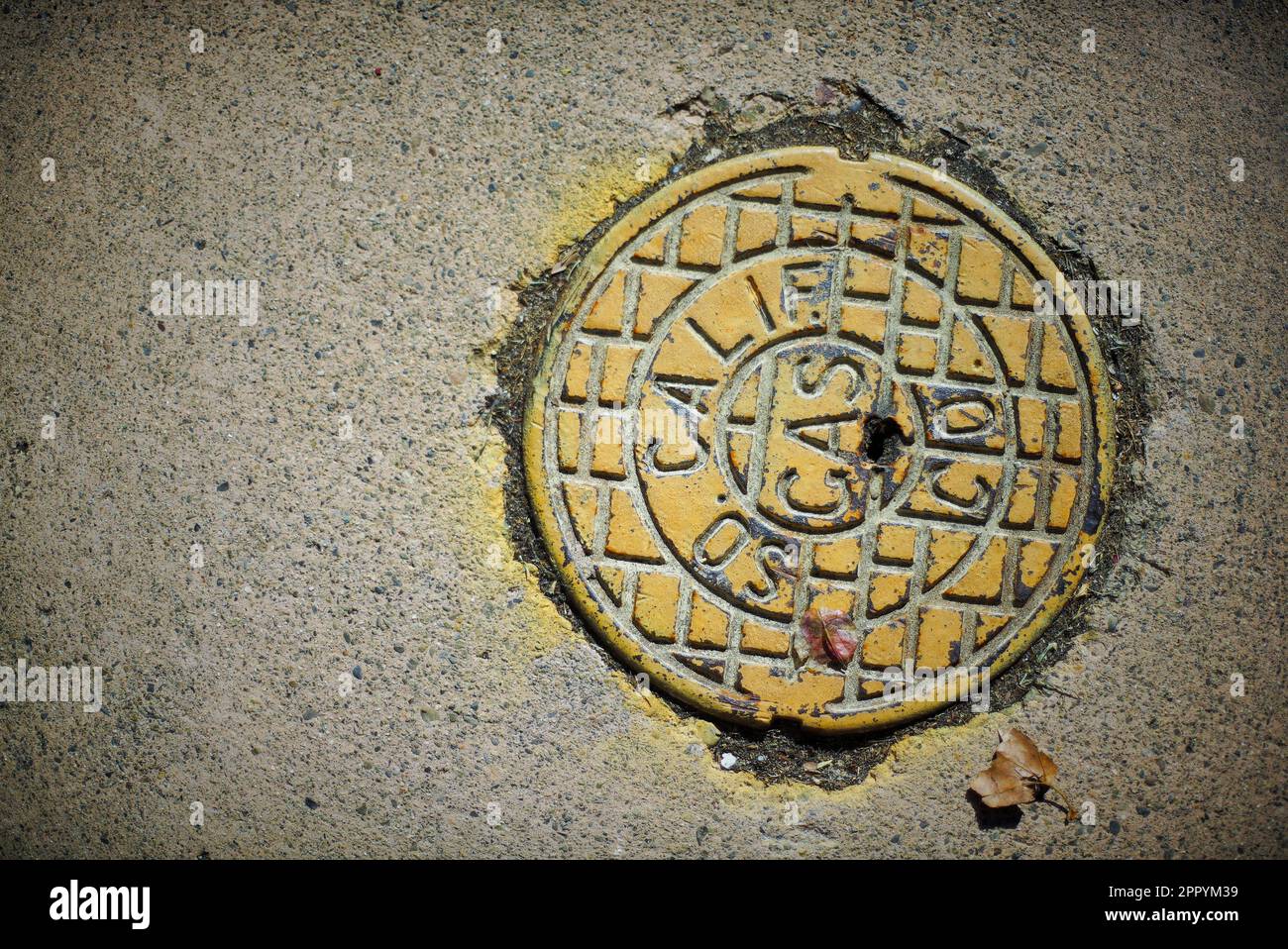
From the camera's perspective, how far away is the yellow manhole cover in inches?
75.7

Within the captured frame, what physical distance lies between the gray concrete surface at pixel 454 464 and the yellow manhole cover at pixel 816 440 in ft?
0.52

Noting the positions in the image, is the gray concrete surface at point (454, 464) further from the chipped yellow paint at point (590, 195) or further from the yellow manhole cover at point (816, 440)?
the yellow manhole cover at point (816, 440)

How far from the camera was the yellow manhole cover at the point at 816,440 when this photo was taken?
1.92m

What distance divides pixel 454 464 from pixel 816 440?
0.93 m

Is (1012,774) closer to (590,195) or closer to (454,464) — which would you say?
(454,464)

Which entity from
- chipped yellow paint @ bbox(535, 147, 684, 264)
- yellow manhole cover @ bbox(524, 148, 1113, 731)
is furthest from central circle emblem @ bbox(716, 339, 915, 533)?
chipped yellow paint @ bbox(535, 147, 684, 264)

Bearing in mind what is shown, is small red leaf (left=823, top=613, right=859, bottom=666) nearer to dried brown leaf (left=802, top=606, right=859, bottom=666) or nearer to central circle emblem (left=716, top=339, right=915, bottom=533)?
dried brown leaf (left=802, top=606, right=859, bottom=666)

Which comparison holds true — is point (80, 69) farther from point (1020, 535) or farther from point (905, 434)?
point (1020, 535)

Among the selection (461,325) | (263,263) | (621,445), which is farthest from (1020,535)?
(263,263)

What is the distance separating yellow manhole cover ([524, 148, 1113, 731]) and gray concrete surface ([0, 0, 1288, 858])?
0.52 ft

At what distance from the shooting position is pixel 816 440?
1.92 metres

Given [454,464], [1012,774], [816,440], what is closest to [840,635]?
[816,440]

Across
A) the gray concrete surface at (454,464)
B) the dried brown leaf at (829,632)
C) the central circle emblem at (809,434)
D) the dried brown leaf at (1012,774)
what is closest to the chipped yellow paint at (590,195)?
the gray concrete surface at (454,464)

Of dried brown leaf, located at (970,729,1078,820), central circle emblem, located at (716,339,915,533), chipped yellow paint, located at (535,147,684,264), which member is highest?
chipped yellow paint, located at (535,147,684,264)
